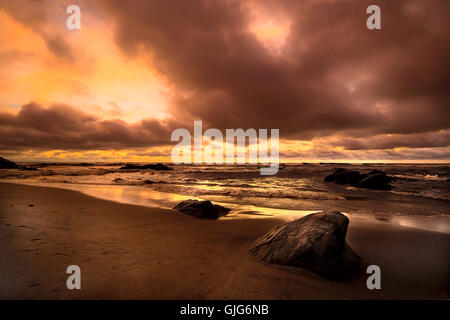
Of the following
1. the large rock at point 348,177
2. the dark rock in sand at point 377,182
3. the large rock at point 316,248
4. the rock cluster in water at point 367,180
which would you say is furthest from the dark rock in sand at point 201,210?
the large rock at point 348,177

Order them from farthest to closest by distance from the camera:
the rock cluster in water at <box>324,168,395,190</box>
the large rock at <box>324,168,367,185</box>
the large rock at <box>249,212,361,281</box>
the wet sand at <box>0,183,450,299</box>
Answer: the large rock at <box>324,168,367,185</box>, the rock cluster in water at <box>324,168,395,190</box>, the large rock at <box>249,212,361,281</box>, the wet sand at <box>0,183,450,299</box>

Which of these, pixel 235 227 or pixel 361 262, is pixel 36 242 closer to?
pixel 235 227

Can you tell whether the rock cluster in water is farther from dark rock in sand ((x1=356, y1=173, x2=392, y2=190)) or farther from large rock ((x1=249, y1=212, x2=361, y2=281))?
large rock ((x1=249, y1=212, x2=361, y2=281))

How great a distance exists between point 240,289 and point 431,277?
3.14 m

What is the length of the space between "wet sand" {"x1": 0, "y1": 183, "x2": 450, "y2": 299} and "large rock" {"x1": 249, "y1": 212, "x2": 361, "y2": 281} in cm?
15

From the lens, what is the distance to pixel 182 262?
3.53m

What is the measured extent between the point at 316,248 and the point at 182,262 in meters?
2.32

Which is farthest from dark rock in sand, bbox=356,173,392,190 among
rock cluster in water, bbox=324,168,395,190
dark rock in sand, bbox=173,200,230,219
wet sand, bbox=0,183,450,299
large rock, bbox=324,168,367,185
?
dark rock in sand, bbox=173,200,230,219

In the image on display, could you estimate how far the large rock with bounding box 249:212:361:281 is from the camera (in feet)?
10.5

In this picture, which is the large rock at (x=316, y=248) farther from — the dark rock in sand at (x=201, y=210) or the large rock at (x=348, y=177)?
the large rock at (x=348, y=177)

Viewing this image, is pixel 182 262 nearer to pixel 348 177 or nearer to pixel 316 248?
pixel 316 248

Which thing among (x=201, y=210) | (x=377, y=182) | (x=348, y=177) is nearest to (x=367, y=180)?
(x=377, y=182)

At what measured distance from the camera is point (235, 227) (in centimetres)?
584
